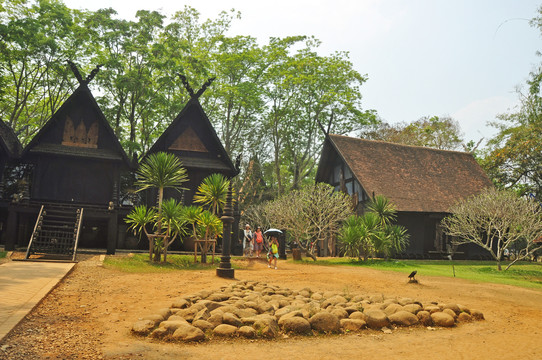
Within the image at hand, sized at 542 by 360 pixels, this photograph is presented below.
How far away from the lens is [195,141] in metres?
22.5

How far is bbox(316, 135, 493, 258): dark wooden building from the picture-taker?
25.3m

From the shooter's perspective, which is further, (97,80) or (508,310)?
(97,80)

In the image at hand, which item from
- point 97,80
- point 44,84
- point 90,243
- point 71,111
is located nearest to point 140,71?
point 97,80

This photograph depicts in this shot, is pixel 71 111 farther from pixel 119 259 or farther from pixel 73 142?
pixel 119 259

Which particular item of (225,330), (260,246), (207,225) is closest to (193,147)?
(260,246)

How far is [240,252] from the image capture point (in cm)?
2159

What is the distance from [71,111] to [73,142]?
4.86 ft

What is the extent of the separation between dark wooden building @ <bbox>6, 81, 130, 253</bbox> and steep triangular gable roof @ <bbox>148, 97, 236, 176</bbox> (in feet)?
8.04

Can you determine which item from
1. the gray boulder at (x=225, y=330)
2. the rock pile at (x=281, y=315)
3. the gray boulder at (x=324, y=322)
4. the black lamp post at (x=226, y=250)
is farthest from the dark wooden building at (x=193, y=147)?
the gray boulder at (x=225, y=330)

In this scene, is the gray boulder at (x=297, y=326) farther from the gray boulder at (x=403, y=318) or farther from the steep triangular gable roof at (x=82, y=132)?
the steep triangular gable roof at (x=82, y=132)

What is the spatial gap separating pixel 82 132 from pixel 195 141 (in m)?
5.27

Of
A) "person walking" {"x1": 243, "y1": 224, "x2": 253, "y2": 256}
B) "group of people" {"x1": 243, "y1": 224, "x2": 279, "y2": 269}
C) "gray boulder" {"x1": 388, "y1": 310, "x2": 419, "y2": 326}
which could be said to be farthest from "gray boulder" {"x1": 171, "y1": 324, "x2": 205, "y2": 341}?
"person walking" {"x1": 243, "y1": 224, "x2": 253, "y2": 256}

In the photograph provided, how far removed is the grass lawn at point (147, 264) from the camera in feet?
43.9

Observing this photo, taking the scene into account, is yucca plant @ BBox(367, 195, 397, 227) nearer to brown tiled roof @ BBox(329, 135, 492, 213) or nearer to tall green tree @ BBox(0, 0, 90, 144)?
brown tiled roof @ BBox(329, 135, 492, 213)
